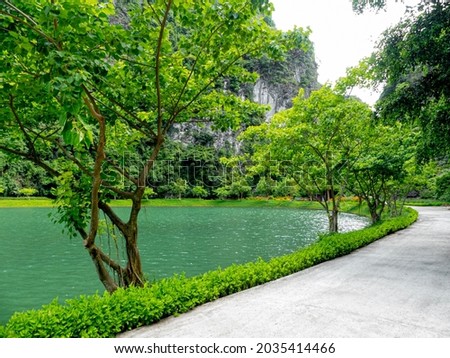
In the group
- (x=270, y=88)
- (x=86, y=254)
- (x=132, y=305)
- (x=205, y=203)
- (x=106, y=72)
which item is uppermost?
(x=270, y=88)

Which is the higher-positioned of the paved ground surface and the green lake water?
the paved ground surface

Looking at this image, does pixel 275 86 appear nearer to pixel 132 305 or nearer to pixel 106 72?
pixel 132 305

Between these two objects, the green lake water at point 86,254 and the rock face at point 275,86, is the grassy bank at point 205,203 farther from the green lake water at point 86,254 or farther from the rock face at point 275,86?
the rock face at point 275,86

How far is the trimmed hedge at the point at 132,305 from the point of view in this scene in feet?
14.7

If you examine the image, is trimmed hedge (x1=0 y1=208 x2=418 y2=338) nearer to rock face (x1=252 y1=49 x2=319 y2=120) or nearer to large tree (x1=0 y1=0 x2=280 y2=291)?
large tree (x1=0 y1=0 x2=280 y2=291)

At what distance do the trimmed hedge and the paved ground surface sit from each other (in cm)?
19

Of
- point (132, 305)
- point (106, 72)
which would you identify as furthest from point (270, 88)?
point (106, 72)

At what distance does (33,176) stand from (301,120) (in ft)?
230

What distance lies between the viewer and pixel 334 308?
618cm

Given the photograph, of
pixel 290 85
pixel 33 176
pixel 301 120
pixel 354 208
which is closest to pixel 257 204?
pixel 354 208

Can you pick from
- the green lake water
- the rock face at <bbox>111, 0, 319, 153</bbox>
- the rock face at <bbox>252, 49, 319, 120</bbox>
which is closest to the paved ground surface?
the green lake water

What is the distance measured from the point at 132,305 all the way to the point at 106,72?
338 cm

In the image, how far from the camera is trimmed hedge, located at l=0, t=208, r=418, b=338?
176 inches
